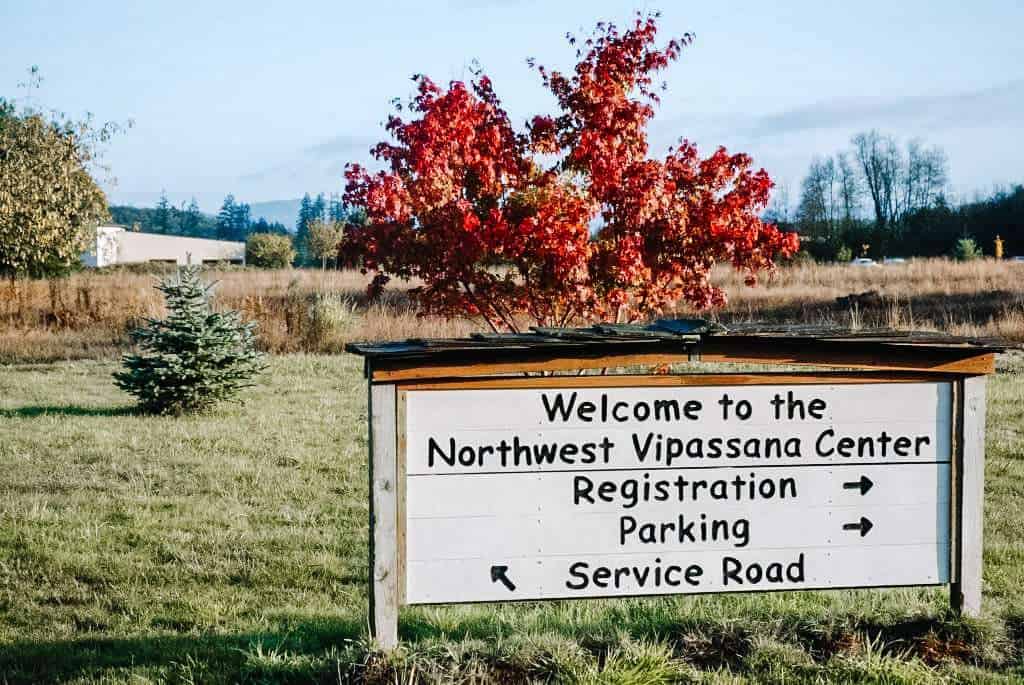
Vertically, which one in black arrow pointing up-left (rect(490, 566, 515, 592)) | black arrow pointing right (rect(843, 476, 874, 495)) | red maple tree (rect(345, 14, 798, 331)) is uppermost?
red maple tree (rect(345, 14, 798, 331))

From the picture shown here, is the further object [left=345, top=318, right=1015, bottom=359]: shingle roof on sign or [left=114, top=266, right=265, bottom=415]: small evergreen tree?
[left=114, top=266, right=265, bottom=415]: small evergreen tree

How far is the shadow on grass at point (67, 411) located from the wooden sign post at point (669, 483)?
8.49 metres

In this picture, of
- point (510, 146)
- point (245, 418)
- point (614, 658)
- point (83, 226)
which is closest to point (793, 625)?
point (614, 658)

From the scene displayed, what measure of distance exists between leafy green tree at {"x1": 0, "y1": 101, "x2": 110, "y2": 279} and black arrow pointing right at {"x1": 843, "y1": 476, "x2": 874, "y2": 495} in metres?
25.3

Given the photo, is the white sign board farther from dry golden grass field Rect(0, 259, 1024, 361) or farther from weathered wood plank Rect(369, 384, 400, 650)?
dry golden grass field Rect(0, 259, 1024, 361)

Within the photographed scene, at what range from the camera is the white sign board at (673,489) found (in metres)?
3.79

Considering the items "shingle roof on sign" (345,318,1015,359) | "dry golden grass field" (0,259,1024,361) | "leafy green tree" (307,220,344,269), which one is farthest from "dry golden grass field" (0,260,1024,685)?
"leafy green tree" (307,220,344,269)

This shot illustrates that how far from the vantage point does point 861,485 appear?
400 cm

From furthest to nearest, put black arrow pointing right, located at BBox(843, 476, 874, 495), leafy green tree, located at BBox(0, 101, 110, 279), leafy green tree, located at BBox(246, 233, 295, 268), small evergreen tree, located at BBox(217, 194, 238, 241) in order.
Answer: small evergreen tree, located at BBox(217, 194, 238, 241)
leafy green tree, located at BBox(246, 233, 295, 268)
leafy green tree, located at BBox(0, 101, 110, 279)
black arrow pointing right, located at BBox(843, 476, 874, 495)

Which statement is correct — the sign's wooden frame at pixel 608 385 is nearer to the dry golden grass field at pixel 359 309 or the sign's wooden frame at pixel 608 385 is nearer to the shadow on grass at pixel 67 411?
the shadow on grass at pixel 67 411

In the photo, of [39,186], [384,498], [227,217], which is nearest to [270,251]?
[39,186]

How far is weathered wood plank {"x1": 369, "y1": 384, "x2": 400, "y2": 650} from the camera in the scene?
370 centimetres

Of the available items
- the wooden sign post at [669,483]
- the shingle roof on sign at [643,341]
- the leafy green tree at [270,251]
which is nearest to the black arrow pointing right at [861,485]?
the wooden sign post at [669,483]

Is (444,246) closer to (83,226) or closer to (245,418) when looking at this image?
(245,418)
